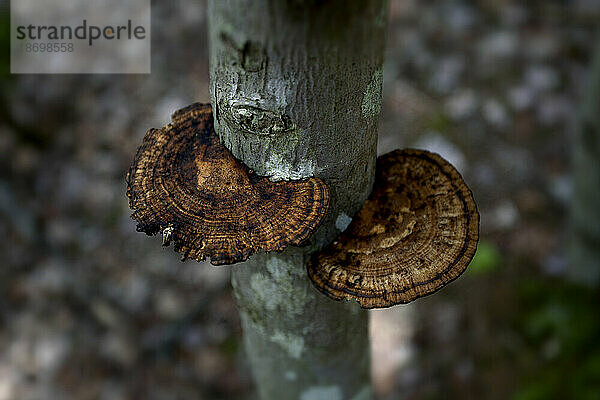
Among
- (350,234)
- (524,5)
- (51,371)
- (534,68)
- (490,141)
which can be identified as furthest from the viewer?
(524,5)

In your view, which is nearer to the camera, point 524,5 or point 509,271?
point 509,271

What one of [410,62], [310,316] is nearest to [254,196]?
[310,316]

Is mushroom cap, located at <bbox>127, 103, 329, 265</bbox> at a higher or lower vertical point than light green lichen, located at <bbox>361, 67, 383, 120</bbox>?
lower

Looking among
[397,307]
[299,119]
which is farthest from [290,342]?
[397,307]

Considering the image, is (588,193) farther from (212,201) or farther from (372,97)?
(212,201)

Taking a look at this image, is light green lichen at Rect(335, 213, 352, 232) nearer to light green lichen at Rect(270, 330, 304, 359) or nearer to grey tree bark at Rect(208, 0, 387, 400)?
grey tree bark at Rect(208, 0, 387, 400)

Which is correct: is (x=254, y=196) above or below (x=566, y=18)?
below

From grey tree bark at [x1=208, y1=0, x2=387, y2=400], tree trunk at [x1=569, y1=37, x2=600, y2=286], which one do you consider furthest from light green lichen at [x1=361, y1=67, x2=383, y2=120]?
tree trunk at [x1=569, y1=37, x2=600, y2=286]

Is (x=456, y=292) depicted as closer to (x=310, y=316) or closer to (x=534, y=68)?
(x=534, y=68)
